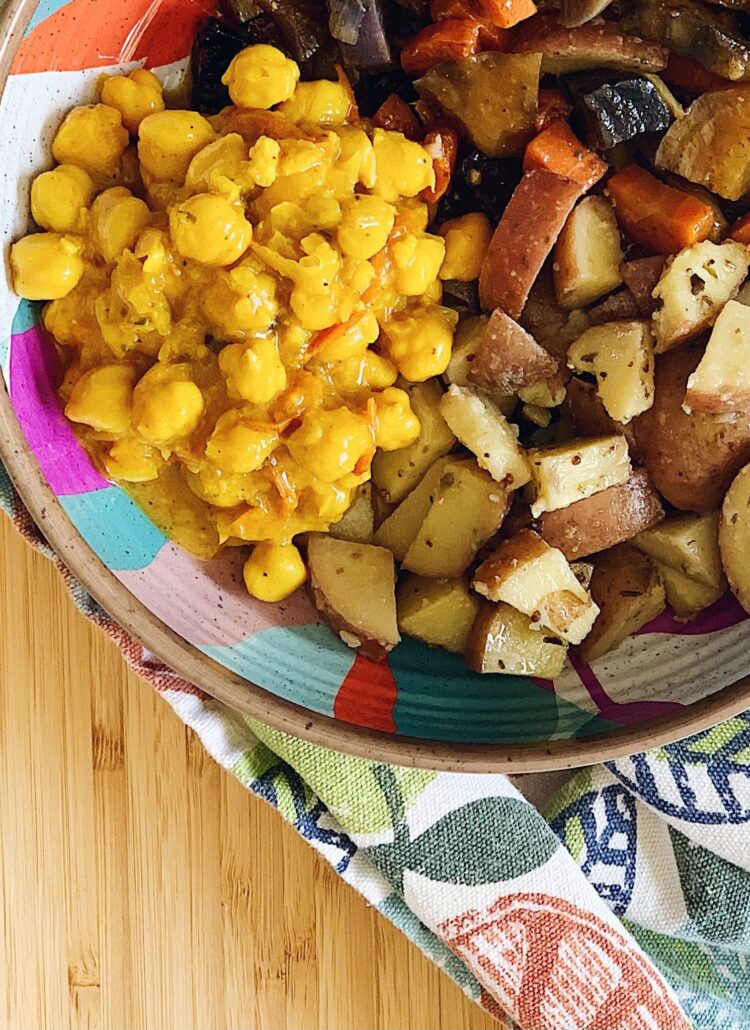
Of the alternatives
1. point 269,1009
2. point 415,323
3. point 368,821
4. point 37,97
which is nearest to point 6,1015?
point 269,1009

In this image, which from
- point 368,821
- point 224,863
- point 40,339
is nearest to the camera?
point 40,339

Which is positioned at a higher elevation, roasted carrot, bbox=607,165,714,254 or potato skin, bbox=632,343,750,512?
roasted carrot, bbox=607,165,714,254

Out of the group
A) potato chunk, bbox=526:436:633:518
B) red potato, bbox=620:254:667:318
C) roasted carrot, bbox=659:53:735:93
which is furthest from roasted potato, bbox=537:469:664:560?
roasted carrot, bbox=659:53:735:93

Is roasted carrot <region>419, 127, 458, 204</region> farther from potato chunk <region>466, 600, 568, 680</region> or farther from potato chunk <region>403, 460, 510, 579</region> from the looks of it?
potato chunk <region>466, 600, 568, 680</region>

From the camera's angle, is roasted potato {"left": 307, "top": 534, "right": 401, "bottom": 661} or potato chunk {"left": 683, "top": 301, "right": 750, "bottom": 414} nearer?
potato chunk {"left": 683, "top": 301, "right": 750, "bottom": 414}

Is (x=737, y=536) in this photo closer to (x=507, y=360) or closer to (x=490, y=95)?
(x=507, y=360)

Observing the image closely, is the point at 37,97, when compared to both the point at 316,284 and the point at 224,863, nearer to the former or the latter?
the point at 316,284
